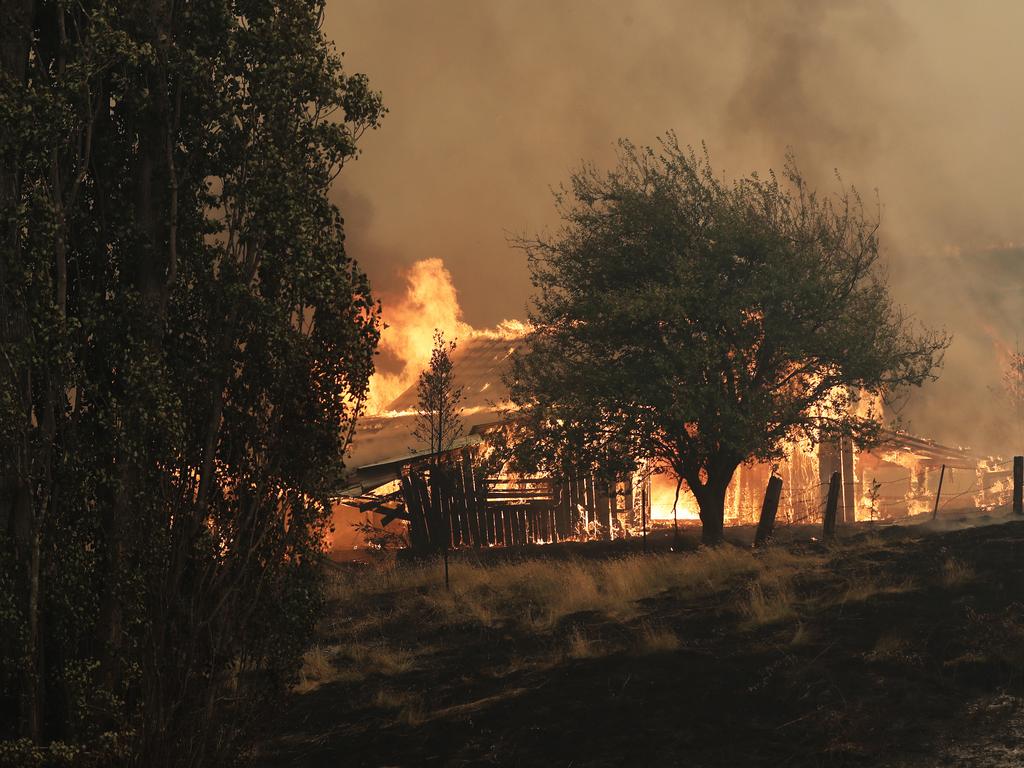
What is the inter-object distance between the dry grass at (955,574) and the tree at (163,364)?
1103 cm

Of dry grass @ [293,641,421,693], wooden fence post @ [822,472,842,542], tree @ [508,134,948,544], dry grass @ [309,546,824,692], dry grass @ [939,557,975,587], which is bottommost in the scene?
dry grass @ [293,641,421,693]

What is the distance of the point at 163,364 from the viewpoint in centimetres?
957

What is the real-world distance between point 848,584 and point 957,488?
41.0 m

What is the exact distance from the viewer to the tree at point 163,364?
9133 mm

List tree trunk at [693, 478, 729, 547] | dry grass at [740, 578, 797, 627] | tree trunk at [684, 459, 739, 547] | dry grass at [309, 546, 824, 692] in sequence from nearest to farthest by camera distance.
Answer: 1. dry grass at [740, 578, 797, 627]
2. dry grass at [309, 546, 824, 692]
3. tree trunk at [684, 459, 739, 547]
4. tree trunk at [693, 478, 729, 547]

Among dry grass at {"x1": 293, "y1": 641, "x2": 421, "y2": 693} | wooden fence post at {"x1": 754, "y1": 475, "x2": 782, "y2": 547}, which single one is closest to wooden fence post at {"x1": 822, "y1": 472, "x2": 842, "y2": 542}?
wooden fence post at {"x1": 754, "y1": 475, "x2": 782, "y2": 547}

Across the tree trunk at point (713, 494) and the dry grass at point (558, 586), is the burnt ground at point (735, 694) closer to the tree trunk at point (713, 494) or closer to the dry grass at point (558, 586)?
the dry grass at point (558, 586)

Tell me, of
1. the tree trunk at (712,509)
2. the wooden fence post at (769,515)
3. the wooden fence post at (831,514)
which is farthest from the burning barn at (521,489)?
Answer: the wooden fence post at (831,514)

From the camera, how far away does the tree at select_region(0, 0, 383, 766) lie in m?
9.13

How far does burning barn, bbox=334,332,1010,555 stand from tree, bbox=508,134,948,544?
148 cm

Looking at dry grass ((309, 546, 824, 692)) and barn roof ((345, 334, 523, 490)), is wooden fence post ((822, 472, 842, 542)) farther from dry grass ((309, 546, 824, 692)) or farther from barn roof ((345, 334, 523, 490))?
barn roof ((345, 334, 523, 490))

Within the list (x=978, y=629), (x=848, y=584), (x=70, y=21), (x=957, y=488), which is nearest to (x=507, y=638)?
(x=848, y=584)

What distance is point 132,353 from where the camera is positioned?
9469 millimetres

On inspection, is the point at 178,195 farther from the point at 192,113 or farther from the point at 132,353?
the point at 132,353
